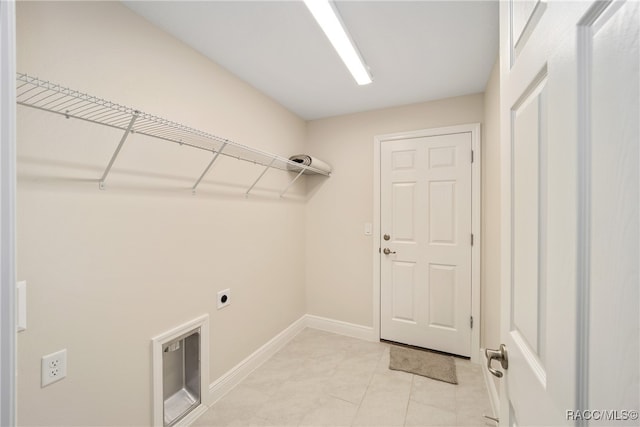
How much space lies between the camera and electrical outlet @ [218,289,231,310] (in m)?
1.96

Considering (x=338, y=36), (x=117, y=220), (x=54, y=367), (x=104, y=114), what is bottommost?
(x=54, y=367)

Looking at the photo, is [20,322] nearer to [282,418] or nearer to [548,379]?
[282,418]

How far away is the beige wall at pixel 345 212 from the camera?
2848 mm

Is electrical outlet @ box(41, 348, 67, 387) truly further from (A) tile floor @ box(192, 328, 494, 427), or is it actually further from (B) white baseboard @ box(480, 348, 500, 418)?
(B) white baseboard @ box(480, 348, 500, 418)

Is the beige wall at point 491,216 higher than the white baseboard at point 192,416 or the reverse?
higher

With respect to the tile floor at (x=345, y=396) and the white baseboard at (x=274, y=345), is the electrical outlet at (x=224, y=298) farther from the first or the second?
the tile floor at (x=345, y=396)

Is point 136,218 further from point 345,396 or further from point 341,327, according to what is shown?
point 341,327

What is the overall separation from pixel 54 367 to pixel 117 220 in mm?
668

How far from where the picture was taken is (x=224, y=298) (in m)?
2.00

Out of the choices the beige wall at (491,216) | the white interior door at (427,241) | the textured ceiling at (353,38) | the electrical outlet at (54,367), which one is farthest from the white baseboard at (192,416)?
the textured ceiling at (353,38)

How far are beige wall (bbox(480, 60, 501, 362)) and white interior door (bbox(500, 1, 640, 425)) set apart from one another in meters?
1.32

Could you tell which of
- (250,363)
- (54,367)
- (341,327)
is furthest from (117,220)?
(341,327)

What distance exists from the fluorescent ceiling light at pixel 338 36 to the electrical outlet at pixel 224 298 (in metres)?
1.86

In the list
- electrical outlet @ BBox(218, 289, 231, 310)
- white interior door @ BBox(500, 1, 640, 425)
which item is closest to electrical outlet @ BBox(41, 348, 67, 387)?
electrical outlet @ BBox(218, 289, 231, 310)
